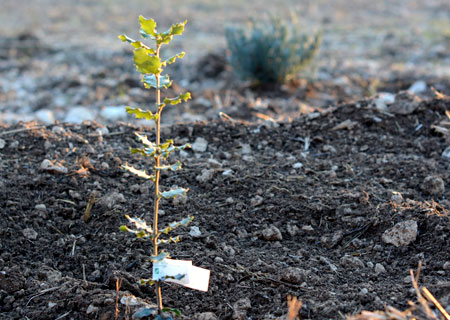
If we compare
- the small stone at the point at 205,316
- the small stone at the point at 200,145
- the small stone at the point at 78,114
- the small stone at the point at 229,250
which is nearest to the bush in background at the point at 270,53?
the small stone at the point at 78,114

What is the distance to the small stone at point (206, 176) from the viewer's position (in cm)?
275

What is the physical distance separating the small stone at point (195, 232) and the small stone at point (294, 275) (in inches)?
18.3

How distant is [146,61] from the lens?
1510mm

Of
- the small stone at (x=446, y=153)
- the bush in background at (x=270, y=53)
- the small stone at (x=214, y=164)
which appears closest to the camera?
the small stone at (x=214, y=164)

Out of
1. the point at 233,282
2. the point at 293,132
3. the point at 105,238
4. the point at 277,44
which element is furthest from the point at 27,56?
the point at 233,282

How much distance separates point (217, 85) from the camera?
6117 millimetres

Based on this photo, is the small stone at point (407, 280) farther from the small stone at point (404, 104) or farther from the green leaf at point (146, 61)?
the small stone at point (404, 104)

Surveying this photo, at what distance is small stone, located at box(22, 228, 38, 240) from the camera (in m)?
2.30

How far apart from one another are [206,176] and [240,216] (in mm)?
374

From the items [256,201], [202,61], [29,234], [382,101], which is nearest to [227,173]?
[256,201]

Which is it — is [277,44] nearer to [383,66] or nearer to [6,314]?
[383,66]

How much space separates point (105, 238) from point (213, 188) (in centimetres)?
64

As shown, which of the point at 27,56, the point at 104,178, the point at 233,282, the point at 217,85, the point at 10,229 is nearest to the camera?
the point at 233,282

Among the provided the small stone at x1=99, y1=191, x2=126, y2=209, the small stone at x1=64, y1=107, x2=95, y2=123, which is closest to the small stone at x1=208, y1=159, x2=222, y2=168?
the small stone at x1=99, y1=191, x2=126, y2=209
